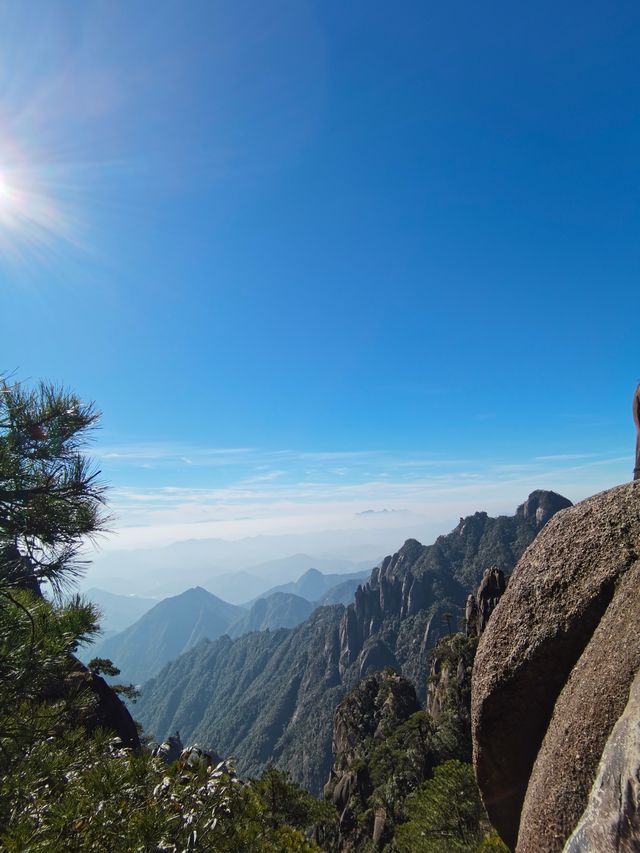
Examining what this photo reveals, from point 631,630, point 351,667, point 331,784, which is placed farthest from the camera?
point 351,667

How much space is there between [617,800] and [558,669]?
243cm

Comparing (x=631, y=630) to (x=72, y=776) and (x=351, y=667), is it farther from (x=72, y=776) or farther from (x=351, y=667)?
(x=351, y=667)

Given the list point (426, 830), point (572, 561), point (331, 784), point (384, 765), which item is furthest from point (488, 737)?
point (331, 784)

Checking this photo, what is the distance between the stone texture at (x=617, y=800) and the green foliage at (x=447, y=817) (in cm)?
2093

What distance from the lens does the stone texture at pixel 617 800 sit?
3.45 m

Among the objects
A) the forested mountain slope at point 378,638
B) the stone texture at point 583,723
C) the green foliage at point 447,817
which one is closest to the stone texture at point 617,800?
the stone texture at point 583,723

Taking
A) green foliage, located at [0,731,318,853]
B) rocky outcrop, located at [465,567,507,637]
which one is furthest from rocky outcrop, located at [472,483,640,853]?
rocky outcrop, located at [465,567,507,637]

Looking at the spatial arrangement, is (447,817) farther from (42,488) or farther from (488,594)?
(488,594)

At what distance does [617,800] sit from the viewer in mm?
3613

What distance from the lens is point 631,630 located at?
4930 mm

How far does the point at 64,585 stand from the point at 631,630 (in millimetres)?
7601

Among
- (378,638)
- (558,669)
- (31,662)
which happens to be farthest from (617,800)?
(378,638)

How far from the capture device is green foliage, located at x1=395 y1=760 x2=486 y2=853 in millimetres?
20145

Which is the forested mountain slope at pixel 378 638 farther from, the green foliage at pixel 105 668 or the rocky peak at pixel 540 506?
the green foliage at pixel 105 668
